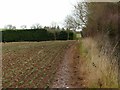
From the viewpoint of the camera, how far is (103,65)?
29.3 ft

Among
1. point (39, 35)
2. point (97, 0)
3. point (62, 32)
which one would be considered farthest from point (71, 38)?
point (97, 0)

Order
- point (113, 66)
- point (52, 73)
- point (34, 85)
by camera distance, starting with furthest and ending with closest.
A: point (52, 73)
point (34, 85)
point (113, 66)

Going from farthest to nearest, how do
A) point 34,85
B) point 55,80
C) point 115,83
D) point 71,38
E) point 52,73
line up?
point 71,38 < point 52,73 < point 55,80 < point 34,85 < point 115,83

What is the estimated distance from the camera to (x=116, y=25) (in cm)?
995

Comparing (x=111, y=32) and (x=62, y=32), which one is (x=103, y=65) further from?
(x=62, y=32)

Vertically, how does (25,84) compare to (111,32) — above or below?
below

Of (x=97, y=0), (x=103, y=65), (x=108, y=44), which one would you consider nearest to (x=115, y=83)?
(x=103, y=65)

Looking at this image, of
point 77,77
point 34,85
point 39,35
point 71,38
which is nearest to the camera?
point 34,85

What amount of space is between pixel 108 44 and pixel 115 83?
304 cm

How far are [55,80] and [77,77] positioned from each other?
3.96ft

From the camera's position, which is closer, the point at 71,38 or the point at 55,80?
the point at 55,80

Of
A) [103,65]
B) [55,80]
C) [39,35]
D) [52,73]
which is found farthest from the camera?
[39,35]

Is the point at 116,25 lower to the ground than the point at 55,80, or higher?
higher

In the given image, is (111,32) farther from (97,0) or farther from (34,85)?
(34,85)
